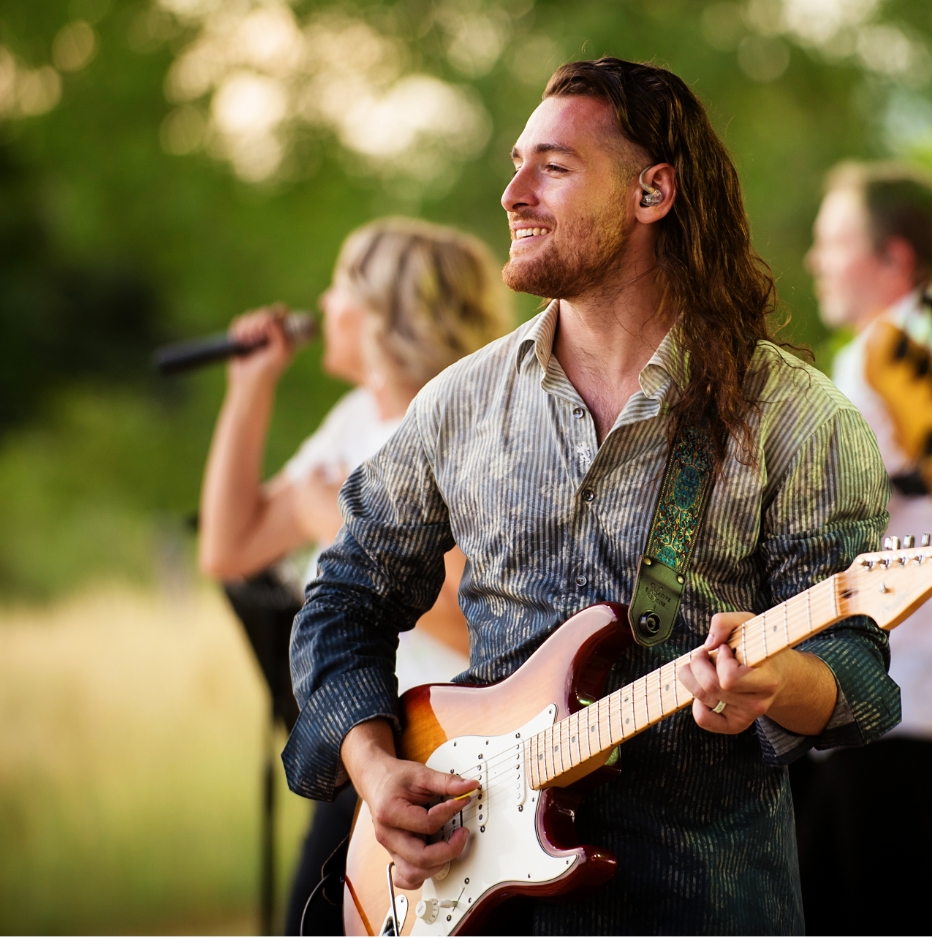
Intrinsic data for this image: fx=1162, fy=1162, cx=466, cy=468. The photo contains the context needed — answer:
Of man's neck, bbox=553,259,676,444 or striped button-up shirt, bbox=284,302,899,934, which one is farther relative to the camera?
man's neck, bbox=553,259,676,444

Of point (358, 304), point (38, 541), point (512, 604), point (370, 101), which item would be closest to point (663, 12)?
point (370, 101)

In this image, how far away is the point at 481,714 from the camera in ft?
5.07

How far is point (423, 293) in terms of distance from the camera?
105 inches

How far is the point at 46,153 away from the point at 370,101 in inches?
48.1

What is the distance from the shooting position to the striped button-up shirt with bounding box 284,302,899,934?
1.40 meters

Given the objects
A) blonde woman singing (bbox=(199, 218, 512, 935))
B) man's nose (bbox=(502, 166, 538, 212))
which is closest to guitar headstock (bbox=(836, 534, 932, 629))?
man's nose (bbox=(502, 166, 538, 212))

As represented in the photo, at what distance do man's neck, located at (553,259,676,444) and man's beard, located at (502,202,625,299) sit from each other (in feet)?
0.12

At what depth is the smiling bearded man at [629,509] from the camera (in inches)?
55.6

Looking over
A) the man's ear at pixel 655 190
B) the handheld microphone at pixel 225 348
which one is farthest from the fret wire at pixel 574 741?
the handheld microphone at pixel 225 348

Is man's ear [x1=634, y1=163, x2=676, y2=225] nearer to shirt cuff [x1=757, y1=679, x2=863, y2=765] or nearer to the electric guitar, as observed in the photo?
the electric guitar

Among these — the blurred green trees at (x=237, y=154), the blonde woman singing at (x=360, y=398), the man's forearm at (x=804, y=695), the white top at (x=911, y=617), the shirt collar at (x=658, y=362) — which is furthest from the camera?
the blurred green trees at (x=237, y=154)

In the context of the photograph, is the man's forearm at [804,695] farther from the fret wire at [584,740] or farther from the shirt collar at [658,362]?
the shirt collar at [658,362]

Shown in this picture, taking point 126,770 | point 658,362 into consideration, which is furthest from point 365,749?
point 126,770

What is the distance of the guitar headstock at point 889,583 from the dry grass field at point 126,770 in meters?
3.26
